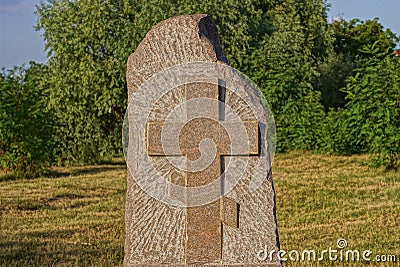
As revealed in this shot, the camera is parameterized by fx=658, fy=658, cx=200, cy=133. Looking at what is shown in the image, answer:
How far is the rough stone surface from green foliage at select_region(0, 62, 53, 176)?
7997mm

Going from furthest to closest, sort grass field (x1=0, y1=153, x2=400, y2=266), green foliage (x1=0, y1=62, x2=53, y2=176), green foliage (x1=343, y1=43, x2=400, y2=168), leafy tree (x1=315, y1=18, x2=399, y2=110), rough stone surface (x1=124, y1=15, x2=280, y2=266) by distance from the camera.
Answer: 1. leafy tree (x1=315, y1=18, x2=399, y2=110)
2. green foliage (x1=0, y1=62, x2=53, y2=176)
3. green foliage (x1=343, y1=43, x2=400, y2=168)
4. grass field (x1=0, y1=153, x2=400, y2=266)
5. rough stone surface (x1=124, y1=15, x2=280, y2=266)

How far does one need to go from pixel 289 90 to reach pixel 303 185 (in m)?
5.16

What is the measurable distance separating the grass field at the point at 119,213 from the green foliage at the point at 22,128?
1.20ft

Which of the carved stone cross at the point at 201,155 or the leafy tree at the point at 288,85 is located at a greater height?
the leafy tree at the point at 288,85

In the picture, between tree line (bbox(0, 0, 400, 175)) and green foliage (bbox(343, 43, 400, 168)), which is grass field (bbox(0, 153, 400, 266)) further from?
tree line (bbox(0, 0, 400, 175))

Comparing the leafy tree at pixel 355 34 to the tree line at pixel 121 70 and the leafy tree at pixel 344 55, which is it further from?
the tree line at pixel 121 70

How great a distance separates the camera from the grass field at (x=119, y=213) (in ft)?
20.8

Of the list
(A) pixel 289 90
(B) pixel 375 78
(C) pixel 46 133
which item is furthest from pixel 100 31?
(B) pixel 375 78

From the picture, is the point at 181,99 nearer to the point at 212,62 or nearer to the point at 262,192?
the point at 212,62

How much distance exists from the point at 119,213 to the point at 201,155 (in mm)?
4449

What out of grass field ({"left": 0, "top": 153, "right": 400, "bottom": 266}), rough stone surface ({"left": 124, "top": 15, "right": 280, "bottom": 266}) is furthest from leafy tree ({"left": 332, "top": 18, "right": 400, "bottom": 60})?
rough stone surface ({"left": 124, "top": 15, "right": 280, "bottom": 266})

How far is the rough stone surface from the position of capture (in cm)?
420

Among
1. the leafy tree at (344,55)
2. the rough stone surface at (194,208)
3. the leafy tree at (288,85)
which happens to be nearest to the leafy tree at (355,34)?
the leafy tree at (344,55)

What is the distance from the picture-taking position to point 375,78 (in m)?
11.3
